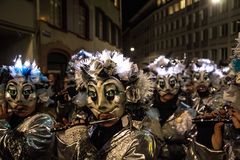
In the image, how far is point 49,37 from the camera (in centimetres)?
1429

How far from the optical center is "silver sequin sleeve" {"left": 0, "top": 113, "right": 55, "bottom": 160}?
4359 millimetres

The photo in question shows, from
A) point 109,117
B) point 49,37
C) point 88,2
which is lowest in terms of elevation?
point 109,117

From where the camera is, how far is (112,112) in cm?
336

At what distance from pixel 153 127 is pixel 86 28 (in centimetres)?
1505

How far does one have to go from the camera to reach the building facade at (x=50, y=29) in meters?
12.2

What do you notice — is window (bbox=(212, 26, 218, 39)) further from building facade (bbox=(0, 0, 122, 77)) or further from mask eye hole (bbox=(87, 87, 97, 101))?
mask eye hole (bbox=(87, 87, 97, 101))

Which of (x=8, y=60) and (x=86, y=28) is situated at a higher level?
(x=86, y=28)

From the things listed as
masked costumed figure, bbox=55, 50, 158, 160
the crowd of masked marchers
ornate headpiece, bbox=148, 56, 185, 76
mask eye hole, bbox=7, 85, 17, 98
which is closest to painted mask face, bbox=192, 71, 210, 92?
ornate headpiece, bbox=148, 56, 185, 76

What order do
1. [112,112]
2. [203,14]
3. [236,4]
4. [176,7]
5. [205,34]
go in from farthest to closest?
[176,7] → [203,14] → [205,34] → [236,4] → [112,112]

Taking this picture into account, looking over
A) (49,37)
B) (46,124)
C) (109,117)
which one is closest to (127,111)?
(109,117)

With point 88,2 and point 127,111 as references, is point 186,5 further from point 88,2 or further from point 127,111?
point 127,111

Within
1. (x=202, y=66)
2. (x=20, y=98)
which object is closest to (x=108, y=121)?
(x=20, y=98)

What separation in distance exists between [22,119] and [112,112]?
1.59 metres

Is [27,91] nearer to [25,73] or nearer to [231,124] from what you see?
[25,73]
